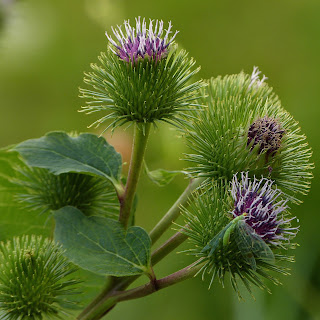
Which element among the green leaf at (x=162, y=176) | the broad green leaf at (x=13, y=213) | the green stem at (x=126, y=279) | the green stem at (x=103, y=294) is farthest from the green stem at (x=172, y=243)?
the broad green leaf at (x=13, y=213)

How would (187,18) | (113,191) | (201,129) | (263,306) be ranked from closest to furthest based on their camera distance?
(201,129) < (113,191) < (263,306) < (187,18)

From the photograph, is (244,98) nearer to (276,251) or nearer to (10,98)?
(276,251)

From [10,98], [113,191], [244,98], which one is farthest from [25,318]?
[10,98]

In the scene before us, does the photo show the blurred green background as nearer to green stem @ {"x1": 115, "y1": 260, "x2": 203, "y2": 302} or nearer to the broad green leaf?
the broad green leaf

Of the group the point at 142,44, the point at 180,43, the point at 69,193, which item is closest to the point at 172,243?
the point at 69,193

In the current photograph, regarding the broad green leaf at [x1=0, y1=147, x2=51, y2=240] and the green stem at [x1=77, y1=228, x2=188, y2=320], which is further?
the broad green leaf at [x1=0, y1=147, x2=51, y2=240]

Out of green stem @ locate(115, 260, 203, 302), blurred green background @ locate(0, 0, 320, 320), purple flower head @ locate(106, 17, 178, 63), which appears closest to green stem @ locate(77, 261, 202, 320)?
green stem @ locate(115, 260, 203, 302)
